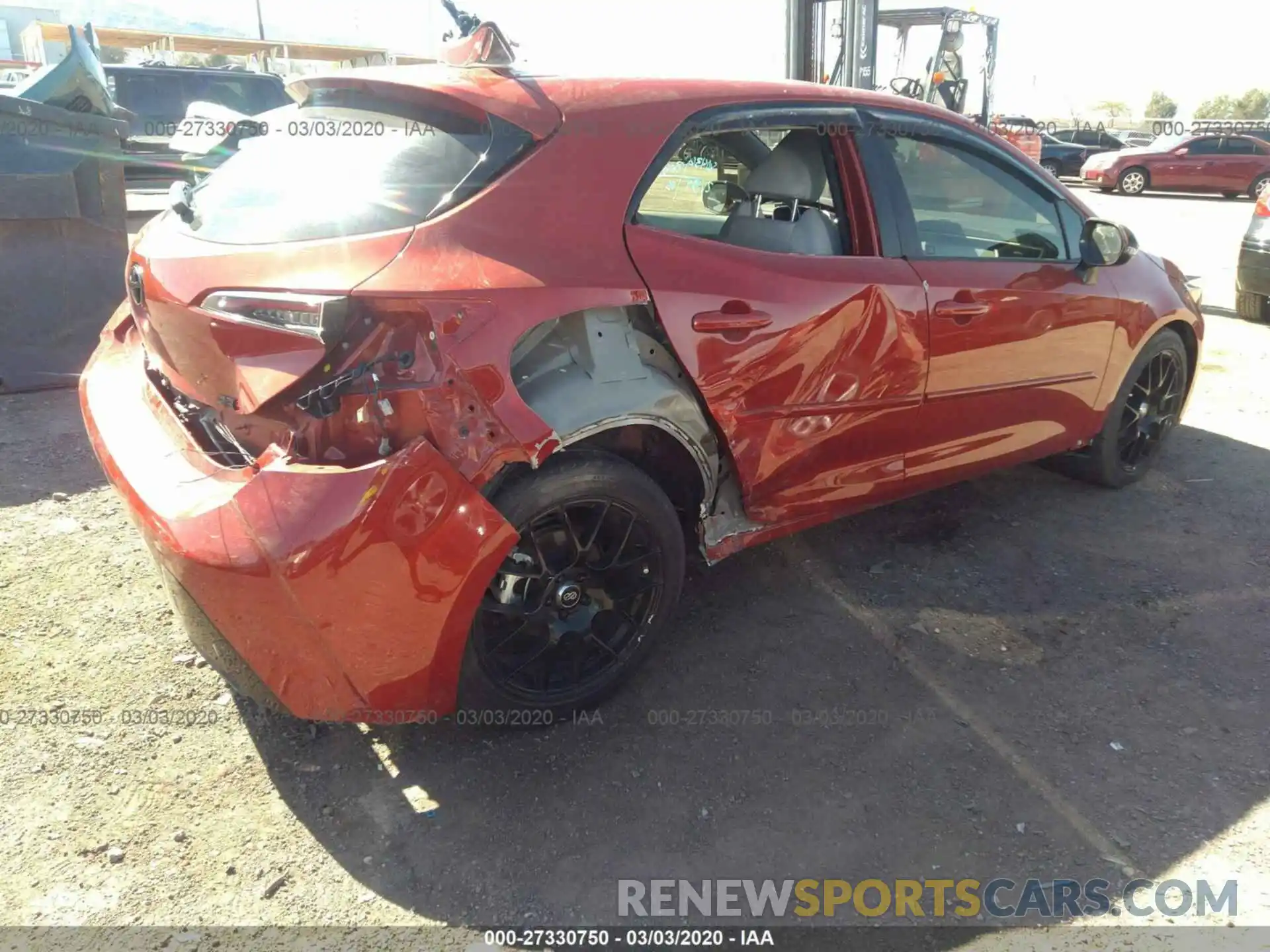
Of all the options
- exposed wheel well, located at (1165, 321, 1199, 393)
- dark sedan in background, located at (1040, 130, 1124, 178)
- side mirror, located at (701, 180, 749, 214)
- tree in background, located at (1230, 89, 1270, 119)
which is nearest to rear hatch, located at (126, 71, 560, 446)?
side mirror, located at (701, 180, 749, 214)

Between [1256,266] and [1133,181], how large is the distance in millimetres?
16105

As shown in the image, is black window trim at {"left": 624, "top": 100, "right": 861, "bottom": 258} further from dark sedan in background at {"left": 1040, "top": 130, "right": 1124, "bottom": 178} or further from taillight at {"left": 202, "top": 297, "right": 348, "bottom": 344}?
dark sedan in background at {"left": 1040, "top": 130, "right": 1124, "bottom": 178}

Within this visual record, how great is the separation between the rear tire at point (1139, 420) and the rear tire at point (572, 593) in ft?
8.01

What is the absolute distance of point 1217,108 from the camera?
56.8m

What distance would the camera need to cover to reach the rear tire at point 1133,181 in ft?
68.4

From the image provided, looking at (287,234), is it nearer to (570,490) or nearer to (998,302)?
(570,490)

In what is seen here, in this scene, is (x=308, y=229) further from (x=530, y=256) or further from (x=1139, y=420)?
(x=1139, y=420)

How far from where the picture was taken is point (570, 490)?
2.41 metres

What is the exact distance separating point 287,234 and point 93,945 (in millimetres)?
1653

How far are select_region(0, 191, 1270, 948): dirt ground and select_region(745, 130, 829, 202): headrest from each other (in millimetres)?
1387

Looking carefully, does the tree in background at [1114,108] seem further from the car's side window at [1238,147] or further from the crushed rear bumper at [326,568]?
the crushed rear bumper at [326,568]

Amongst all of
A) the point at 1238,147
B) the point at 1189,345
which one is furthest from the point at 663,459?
the point at 1238,147

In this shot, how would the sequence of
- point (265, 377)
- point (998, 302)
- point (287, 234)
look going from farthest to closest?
point (998, 302) → point (287, 234) → point (265, 377)

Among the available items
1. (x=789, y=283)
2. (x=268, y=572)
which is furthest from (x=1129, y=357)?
(x=268, y=572)
